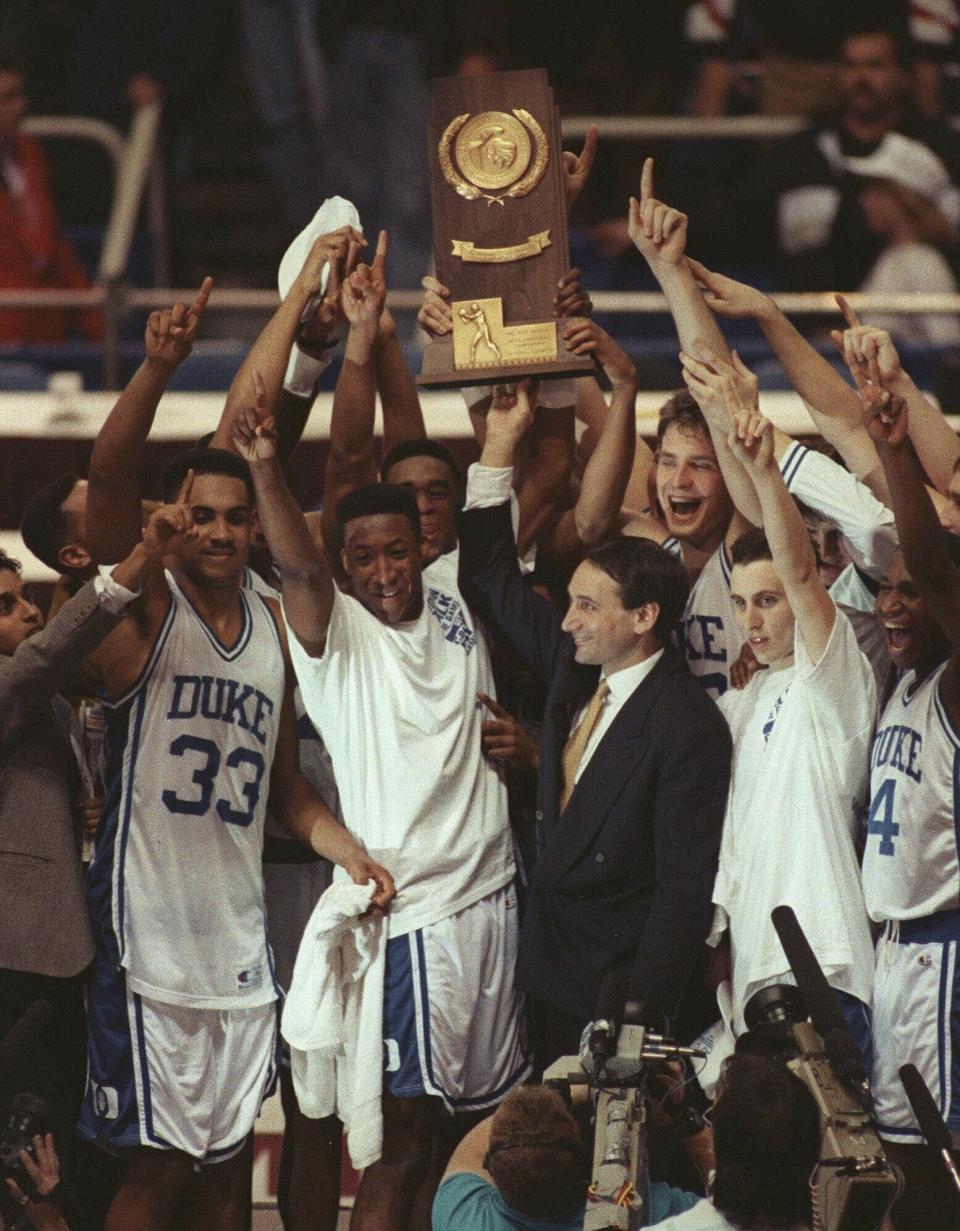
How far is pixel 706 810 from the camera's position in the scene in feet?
14.4

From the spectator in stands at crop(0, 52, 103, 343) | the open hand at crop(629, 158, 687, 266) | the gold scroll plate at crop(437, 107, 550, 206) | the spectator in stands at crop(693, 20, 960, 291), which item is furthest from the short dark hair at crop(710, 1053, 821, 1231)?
the spectator in stands at crop(0, 52, 103, 343)

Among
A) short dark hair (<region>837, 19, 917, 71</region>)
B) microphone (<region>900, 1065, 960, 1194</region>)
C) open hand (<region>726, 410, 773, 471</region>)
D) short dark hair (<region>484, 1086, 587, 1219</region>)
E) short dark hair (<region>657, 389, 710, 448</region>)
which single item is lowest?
short dark hair (<region>484, 1086, 587, 1219</region>)

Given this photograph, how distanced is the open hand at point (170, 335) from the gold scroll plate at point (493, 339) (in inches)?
21.8

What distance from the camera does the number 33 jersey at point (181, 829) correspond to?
4.41 m

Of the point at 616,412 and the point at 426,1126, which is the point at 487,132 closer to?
the point at 616,412

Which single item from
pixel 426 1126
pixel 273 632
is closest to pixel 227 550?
pixel 273 632

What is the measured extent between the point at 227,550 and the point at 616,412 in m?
0.91

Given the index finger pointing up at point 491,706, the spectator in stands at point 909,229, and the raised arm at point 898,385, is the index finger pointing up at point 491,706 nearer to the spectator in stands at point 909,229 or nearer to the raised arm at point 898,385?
the raised arm at point 898,385

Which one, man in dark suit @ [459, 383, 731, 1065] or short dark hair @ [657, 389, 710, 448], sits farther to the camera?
short dark hair @ [657, 389, 710, 448]

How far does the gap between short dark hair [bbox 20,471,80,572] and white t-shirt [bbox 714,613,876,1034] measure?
159 cm

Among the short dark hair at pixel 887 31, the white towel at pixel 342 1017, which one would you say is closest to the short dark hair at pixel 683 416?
the white towel at pixel 342 1017

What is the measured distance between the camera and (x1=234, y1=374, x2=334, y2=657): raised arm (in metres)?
4.30

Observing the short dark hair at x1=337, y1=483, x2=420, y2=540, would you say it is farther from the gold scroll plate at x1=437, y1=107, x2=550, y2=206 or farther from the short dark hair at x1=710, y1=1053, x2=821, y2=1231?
the short dark hair at x1=710, y1=1053, x2=821, y2=1231

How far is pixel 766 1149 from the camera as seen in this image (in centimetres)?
331
